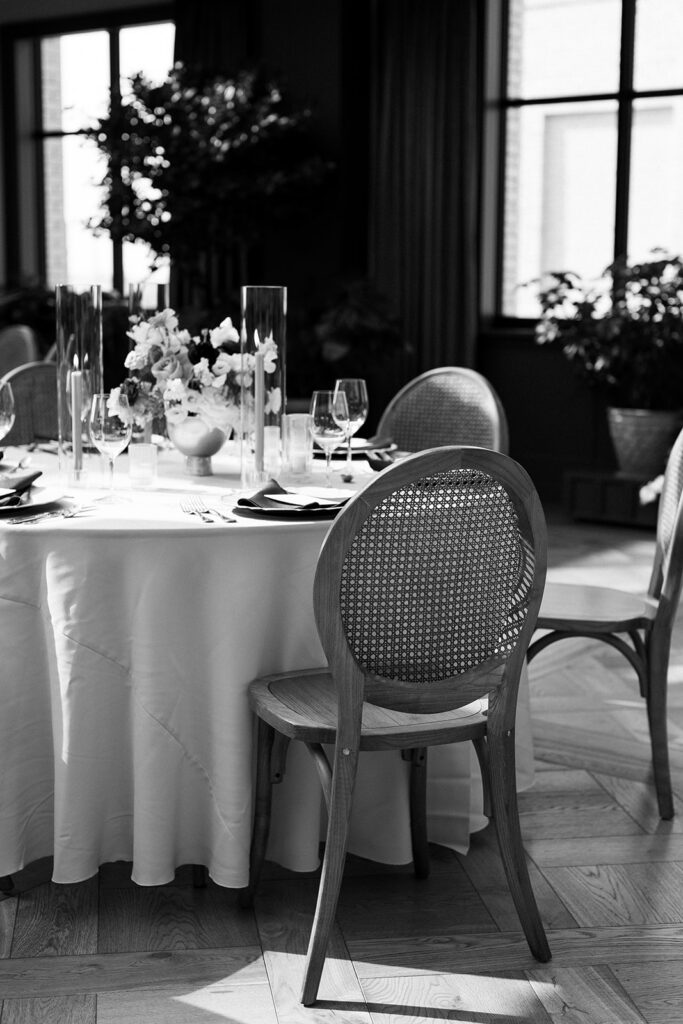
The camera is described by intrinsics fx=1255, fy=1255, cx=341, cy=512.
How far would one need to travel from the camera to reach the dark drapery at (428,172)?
6.52 meters

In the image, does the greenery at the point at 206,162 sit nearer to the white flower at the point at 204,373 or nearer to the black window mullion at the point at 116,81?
the black window mullion at the point at 116,81

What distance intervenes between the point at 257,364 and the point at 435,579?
825 mm

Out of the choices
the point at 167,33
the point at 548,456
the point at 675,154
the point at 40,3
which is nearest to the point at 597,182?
the point at 675,154

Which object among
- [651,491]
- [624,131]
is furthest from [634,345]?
[624,131]

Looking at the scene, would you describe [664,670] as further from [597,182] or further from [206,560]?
[597,182]

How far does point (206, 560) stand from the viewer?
2145 millimetres

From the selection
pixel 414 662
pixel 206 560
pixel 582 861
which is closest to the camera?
pixel 414 662

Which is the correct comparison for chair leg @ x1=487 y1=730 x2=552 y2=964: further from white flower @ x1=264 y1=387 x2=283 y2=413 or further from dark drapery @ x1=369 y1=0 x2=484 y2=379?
dark drapery @ x1=369 y1=0 x2=484 y2=379

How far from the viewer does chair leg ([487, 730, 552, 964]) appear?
2076mm

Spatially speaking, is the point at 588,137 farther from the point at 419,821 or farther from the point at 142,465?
the point at 419,821

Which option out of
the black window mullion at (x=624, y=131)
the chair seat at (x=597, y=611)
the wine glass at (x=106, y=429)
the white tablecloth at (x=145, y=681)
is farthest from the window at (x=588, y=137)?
the white tablecloth at (x=145, y=681)

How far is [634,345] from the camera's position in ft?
19.4

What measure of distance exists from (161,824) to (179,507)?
0.57 metres

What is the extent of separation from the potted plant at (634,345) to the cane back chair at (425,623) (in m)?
4.11
